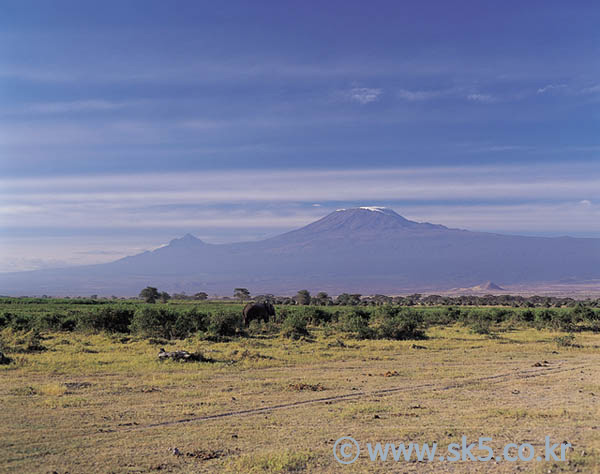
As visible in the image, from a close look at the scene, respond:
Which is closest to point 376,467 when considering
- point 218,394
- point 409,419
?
point 409,419

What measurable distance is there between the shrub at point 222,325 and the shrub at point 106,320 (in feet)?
16.8

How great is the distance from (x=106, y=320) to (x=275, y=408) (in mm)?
21117

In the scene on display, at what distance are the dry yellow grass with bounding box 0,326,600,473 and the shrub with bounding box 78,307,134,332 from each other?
865 cm

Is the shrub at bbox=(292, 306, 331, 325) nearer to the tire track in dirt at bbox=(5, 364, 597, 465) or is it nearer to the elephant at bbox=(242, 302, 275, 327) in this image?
the elephant at bbox=(242, 302, 275, 327)

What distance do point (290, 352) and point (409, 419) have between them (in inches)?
439

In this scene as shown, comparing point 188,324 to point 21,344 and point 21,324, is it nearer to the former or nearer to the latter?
point 21,344

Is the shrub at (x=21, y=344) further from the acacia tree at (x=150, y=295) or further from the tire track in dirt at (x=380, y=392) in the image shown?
the acacia tree at (x=150, y=295)

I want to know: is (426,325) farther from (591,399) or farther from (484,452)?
(484,452)

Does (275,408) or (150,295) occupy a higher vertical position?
(275,408)

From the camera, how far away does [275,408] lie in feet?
38.5

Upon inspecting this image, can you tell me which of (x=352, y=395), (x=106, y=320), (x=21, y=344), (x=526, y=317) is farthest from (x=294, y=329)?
(x=526, y=317)

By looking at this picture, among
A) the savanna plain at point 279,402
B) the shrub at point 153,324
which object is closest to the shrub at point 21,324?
the savanna plain at point 279,402

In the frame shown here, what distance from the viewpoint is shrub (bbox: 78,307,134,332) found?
1168 inches

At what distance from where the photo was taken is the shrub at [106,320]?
1168 inches
